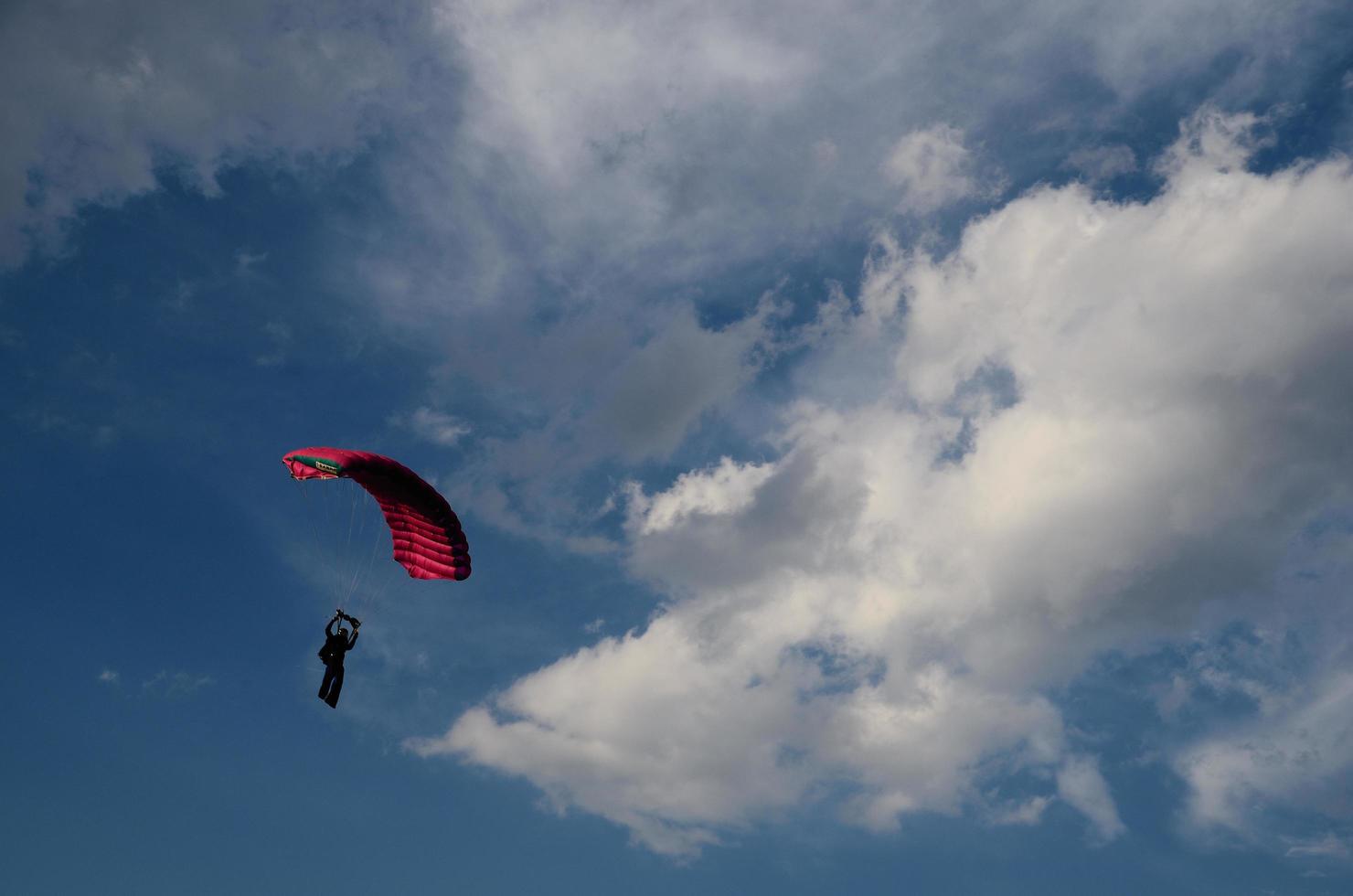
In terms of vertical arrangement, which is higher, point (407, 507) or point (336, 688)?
point (407, 507)

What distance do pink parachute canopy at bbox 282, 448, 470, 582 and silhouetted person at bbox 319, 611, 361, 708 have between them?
407 centimetres

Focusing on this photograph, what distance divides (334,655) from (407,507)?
24.4 ft

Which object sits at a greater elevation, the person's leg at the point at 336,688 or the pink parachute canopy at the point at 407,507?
the pink parachute canopy at the point at 407,507

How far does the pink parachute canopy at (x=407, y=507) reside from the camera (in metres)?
48.2

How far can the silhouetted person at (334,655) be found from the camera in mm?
50906

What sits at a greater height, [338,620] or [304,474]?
[304,474]

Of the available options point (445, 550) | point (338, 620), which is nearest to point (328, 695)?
point (338, 620)

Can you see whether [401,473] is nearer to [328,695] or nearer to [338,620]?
[338,620]

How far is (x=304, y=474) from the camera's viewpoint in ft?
158

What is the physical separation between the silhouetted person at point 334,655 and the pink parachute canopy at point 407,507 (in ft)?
13.4

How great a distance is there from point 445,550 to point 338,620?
5835mm

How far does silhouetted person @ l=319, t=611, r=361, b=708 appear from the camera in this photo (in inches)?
2004

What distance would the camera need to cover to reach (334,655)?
2009 inches

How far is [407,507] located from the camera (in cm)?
5300
